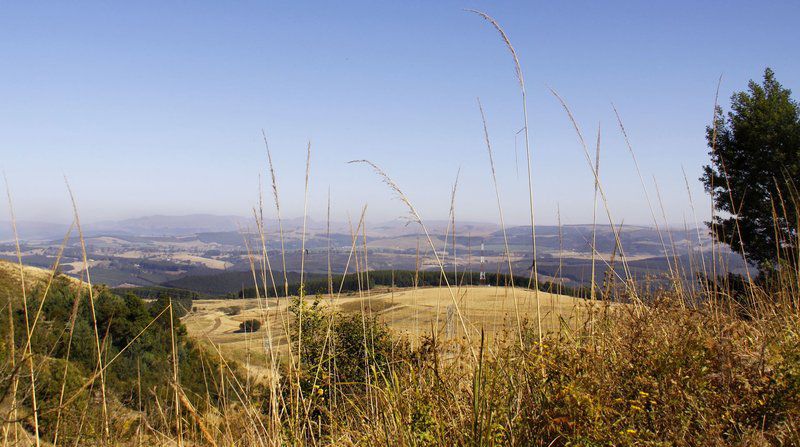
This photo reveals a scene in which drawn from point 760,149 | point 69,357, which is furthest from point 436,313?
point 760,149

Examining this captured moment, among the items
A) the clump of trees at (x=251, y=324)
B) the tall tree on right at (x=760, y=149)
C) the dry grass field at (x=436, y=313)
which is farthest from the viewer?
the tall tree on right at (x=760, y=149)

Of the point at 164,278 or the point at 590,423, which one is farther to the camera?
the point at 164,278

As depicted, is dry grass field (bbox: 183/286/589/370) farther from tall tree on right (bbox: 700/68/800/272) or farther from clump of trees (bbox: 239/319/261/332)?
tall tree on right (bbox: 700/68/800/272)

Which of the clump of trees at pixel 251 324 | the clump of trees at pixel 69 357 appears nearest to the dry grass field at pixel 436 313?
the clump of trees at pixel 251 324

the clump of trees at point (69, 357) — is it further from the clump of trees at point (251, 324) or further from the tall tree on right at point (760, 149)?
the tall tree on right at point (760, 149)

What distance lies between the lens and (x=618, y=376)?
192 cm

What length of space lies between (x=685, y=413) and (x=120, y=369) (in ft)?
98.2

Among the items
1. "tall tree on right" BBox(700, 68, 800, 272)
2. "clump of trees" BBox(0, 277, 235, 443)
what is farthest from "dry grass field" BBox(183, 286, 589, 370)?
"tall tree on right" BBox(700, 68, 800, 272)

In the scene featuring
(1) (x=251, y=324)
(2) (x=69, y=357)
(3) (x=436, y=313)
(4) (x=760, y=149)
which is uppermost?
(4) (x=760, y=149)

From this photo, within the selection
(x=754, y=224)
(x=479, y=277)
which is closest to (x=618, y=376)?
(x=479, y=277)

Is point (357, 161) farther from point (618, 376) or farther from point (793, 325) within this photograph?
point (793, 325)

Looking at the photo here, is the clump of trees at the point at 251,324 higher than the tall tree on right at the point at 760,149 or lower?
lower

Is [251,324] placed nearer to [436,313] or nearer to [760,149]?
[436,313]

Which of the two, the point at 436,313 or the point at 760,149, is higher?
the point at 760,149
